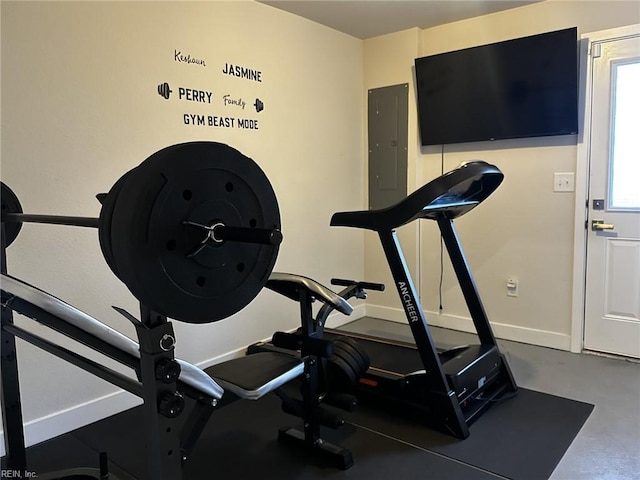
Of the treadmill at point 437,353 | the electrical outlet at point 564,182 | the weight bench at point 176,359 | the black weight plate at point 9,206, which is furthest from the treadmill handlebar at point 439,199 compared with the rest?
the black weight plate at point 9,206

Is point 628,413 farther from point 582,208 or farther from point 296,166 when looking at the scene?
point 296,166

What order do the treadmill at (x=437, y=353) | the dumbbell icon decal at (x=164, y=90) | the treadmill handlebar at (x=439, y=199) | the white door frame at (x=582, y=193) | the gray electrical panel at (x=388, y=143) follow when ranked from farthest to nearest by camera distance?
1. the gray electrical panel at (x=388, y=143)
2. the white door frame at (x=582, y=193)
3. the dumbbell icon decal at (x=164, y=90)
4. the treadmill at (x=437, y=353)
5. the treadmill handlebar at (x=439, y=199)

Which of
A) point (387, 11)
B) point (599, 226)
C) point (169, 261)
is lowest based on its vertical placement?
point (599, 226)

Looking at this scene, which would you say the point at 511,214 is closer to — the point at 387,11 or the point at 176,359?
the point at 387,11

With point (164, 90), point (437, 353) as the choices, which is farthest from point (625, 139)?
point (164, 90)

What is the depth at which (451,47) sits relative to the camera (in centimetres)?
409

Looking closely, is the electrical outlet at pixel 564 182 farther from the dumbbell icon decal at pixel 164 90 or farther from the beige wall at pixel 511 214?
the dumbbell icon decal at pixel 164 90

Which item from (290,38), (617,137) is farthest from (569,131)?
(290,38)

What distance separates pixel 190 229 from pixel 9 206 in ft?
3.62

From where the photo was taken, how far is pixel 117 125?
2.82m

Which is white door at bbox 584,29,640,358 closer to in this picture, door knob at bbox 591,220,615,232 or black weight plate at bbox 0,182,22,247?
door knob at bbox 591,220,615,232

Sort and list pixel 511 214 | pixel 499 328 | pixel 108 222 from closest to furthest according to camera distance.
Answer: pixel 108 222 < pixel 511 214 < pixel 499 328

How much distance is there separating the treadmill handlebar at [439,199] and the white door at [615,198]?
47.8 inches

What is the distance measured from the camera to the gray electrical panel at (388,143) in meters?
4.35
